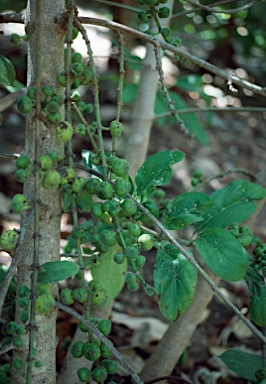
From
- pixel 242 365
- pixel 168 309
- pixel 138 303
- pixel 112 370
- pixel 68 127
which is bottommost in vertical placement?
pixel 138 303

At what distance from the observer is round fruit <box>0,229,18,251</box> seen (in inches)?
30.4

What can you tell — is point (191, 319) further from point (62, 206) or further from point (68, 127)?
point (68, 127)

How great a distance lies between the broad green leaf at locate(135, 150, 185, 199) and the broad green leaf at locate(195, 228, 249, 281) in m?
0.13

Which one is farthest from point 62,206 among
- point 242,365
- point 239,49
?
point 239,49

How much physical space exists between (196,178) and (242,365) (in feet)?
1.47

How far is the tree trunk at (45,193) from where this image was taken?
2.97 feet

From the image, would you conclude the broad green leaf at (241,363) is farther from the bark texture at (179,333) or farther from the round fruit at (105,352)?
the round fruit at (105,352)

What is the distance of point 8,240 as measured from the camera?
30.5 inches

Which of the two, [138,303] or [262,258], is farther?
[138,303]

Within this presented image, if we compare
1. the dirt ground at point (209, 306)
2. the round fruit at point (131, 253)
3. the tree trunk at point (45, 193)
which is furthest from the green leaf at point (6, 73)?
the dirt ground at point (209, 306)

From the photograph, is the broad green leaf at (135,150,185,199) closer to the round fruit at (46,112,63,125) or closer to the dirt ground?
the round fruit at (46,112,63,125)

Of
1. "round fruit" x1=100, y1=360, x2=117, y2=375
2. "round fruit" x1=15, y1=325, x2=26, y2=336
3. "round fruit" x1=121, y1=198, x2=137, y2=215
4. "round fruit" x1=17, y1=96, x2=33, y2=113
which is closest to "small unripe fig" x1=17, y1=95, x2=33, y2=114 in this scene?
"round fruit" x1=17, y1=96, x2=33, y2=113

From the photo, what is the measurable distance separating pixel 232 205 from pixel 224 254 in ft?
0.62

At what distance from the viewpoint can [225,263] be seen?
879 mm
